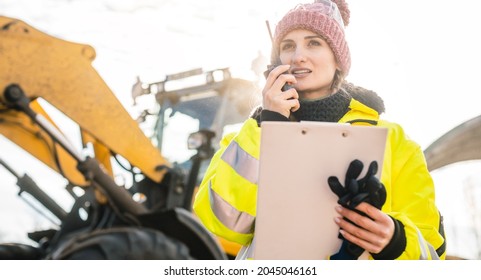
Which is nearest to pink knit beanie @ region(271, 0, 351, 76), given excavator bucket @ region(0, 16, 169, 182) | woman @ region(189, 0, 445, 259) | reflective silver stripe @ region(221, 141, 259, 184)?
woman @ region(189, 0, 445, 259)

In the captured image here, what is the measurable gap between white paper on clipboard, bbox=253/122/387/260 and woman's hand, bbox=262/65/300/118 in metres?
0.12

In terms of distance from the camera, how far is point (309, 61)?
1029mm

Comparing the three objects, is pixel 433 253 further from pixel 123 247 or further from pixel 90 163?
pixel 90 163

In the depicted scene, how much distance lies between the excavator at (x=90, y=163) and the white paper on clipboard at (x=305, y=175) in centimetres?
133

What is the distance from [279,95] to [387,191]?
253 mm

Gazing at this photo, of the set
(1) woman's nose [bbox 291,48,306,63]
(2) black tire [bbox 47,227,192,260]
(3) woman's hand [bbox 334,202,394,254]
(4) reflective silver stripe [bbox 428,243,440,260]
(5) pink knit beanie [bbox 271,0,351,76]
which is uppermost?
(5) pink knit beanie [bbox 271,0,351,76]

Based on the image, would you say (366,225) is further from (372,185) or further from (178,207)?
(178,207)

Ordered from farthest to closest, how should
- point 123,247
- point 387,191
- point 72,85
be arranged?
point 72,85 < point 123,247 < point 387,191

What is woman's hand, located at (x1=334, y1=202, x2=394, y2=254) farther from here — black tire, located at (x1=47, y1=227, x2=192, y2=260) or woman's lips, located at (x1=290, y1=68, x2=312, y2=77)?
black tire, located at (x1=47, y1=227, x2=192, y2=260)

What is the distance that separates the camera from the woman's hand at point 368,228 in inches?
29.1

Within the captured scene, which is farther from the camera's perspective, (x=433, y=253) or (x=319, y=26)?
(x=319, y=26)

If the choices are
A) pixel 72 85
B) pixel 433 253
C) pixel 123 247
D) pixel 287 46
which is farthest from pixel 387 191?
pixel 72 85

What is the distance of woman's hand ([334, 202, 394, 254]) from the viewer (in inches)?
29.1

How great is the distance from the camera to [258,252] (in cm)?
83
